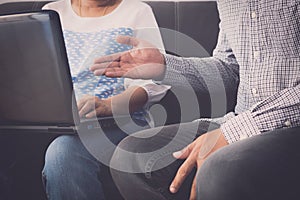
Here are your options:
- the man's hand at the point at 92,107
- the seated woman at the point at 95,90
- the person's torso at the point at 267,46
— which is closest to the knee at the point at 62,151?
the seated woman at the point at 95,90

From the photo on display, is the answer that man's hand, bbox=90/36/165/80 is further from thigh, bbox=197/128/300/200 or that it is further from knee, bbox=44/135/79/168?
thigh, bbox=197/128/300/200

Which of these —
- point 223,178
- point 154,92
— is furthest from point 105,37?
point 223,178

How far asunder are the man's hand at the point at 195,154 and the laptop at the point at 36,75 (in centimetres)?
27

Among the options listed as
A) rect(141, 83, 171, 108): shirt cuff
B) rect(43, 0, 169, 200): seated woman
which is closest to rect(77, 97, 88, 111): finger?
rect(43, 0, 169, 200): seated woman

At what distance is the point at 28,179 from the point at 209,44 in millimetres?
A: 717

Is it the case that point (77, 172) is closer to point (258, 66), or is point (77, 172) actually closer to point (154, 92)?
point (154, 92)

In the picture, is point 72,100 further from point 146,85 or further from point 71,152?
point 146,85

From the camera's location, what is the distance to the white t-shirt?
1.24 meters

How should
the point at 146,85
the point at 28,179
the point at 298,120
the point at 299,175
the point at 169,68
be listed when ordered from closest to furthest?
the point at 299,175
the point at 298,120
the point at 169,68
the point at 146,85
the point at 28,179

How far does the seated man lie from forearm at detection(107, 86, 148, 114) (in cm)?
13

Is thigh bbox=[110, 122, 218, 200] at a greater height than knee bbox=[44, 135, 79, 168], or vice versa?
thigh bbox=[110, 122, 218, 200]

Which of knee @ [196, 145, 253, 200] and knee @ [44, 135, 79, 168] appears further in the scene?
knee @ [44, 135, 79, 168]

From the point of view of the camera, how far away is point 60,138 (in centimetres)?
113

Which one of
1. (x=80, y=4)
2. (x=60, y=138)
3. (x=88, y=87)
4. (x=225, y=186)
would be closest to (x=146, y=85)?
(x=88, y=87)
